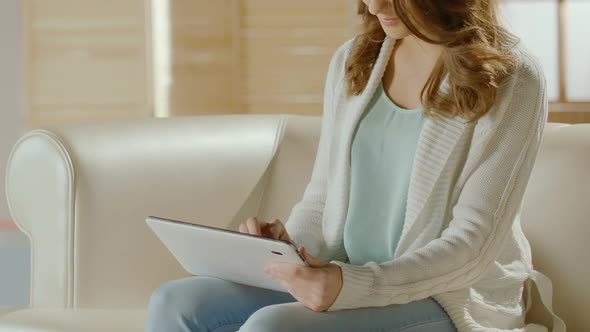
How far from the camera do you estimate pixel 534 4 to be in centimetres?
566

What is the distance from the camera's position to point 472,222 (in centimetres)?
148

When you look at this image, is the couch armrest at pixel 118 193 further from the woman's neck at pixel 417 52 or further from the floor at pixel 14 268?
the floor at pixel 14 268

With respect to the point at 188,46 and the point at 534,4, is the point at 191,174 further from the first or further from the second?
the point at 534,4

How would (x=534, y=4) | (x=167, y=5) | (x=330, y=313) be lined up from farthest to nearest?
1. (x=534, y=4)
2. (x=167, y=5)
3. (x=330, y=313)

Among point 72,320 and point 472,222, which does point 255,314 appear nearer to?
point 472,222

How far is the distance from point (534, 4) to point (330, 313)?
15.2 feet

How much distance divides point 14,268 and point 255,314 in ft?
11.0

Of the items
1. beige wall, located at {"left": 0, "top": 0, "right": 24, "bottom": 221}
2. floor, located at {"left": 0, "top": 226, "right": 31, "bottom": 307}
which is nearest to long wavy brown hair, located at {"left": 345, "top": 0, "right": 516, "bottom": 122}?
floor, located at {"left": 0, "top": 226, "right": 31, "bottom": 307}

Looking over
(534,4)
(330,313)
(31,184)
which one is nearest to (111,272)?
(31,184)

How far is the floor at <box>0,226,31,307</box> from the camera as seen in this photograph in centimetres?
412

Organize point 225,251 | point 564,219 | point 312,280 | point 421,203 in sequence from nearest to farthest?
point 312,280 → point 225,251 → point 421,203 → point 564,219

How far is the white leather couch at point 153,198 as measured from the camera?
1.77 metres

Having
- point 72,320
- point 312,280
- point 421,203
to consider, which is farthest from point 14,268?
point 312,280

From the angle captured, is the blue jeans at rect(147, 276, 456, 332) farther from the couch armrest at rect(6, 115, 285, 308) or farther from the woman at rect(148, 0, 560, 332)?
the couch armrest at rect(6, 115, 285, 308)
